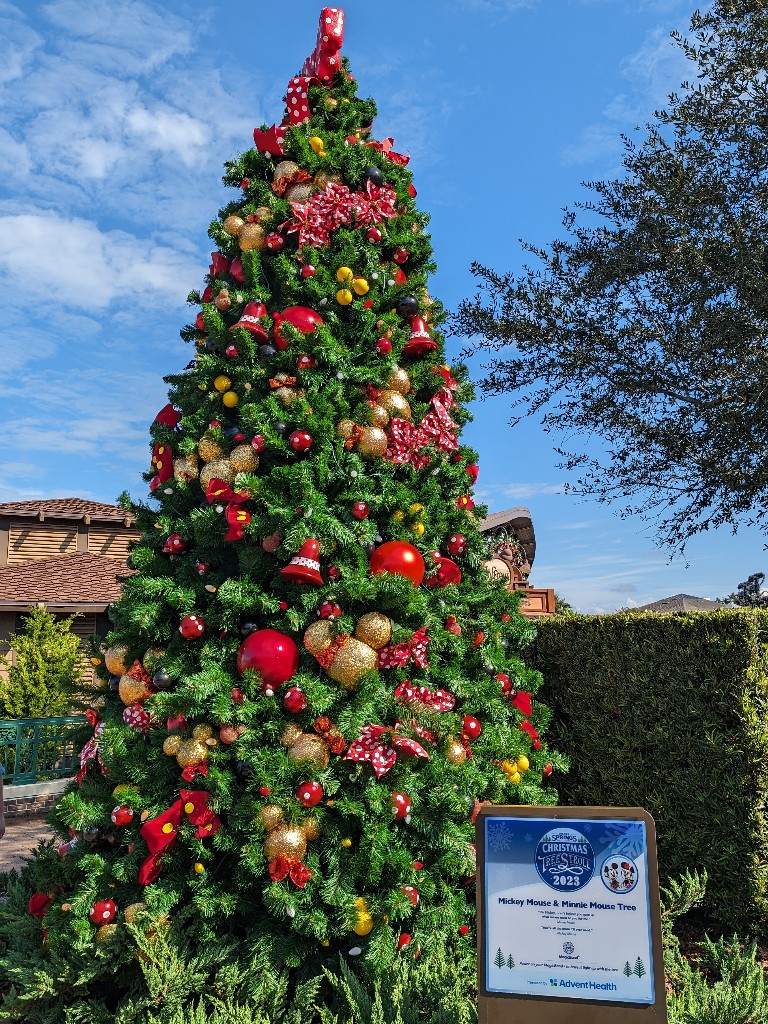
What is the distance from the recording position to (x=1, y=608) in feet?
50.7

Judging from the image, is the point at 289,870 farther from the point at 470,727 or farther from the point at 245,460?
the point at 245,460

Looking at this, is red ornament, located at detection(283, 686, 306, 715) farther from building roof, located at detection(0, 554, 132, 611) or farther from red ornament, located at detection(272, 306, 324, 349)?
building roof, located at detection(0, 554, 132, 611)

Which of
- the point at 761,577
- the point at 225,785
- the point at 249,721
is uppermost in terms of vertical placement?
the point at 761,577

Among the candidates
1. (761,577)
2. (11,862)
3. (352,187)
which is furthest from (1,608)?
(761,577)

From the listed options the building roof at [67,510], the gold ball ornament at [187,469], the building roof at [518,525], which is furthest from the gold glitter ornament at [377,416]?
the building roof at [67,510]

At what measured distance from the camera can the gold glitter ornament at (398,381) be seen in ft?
12.7

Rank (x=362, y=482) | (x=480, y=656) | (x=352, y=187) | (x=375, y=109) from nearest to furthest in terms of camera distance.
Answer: (x=362, y=482), (x=480, y=656), (x=352, y=187), (x=375, y=109)

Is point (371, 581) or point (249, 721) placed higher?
point (371, 581)

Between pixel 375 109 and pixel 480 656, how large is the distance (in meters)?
3.39

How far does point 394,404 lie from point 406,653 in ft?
4.19

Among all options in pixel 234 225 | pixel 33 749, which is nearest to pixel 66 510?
pixel 33 749

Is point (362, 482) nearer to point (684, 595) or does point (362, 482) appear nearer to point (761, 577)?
point (761, 577)

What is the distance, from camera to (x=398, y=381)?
3.90 m

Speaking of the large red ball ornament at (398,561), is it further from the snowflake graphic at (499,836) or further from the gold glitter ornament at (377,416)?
the snowflake graphic at (499,836)
